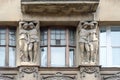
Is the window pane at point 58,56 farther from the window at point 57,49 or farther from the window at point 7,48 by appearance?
the window at point 7,48

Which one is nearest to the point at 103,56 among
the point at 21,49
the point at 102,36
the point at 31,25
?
the point at 102,36

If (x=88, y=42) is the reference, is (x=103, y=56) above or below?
below

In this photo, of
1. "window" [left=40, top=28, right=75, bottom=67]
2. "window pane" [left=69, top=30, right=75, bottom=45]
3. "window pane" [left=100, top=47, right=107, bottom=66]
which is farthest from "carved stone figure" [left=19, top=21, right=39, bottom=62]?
"window pane" [left=100, top=47, right=107, bottom=66]

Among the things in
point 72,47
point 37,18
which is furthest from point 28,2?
point 72,47

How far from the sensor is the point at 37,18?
34156 millimetres

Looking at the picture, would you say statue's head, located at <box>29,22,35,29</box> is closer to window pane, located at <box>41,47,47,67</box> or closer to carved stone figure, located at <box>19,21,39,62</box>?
carved stone figure, located at <box>19,21,39,62</box>

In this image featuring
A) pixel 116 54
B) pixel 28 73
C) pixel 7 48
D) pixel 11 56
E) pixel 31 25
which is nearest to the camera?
pixel 28 73

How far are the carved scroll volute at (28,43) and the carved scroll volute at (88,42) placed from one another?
215 centimetres

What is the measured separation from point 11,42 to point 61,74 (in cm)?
299

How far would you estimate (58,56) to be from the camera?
113 ft

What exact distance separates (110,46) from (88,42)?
1.32m

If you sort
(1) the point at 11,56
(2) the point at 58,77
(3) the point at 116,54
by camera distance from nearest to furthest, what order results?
(2) the point at 58,77 < (1) the point at 11,56 < (3) the point at 116,54

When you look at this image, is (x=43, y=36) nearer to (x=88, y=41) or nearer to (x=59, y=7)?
(x=59, y=7)

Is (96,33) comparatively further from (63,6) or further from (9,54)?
(9,54)
